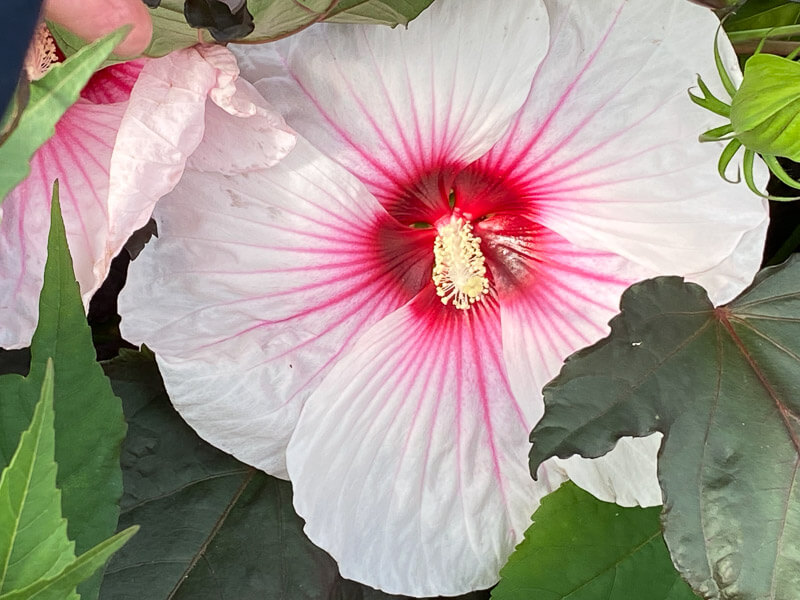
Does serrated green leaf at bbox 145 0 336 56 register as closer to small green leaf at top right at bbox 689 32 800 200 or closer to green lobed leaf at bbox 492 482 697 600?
small green leaf at top right at bbox 689 32 800 200

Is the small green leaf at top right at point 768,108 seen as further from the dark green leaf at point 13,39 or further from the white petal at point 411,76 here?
the dark green leaf at point 13,39

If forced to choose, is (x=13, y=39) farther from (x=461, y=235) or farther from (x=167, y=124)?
(x=461, y=235)

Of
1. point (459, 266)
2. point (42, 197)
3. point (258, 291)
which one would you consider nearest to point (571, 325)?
point (459, 266)

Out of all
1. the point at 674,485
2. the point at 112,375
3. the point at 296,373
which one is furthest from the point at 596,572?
the point at 112,375

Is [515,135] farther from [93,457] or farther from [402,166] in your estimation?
[93,457]

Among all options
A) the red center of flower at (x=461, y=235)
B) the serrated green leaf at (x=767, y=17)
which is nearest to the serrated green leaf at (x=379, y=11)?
the red center of flower at (x=461, y=235)

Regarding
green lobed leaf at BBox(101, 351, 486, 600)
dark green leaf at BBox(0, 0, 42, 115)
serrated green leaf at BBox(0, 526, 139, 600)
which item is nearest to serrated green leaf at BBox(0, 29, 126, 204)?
dark green leaf at BBox(0, 0, 42, 115)
